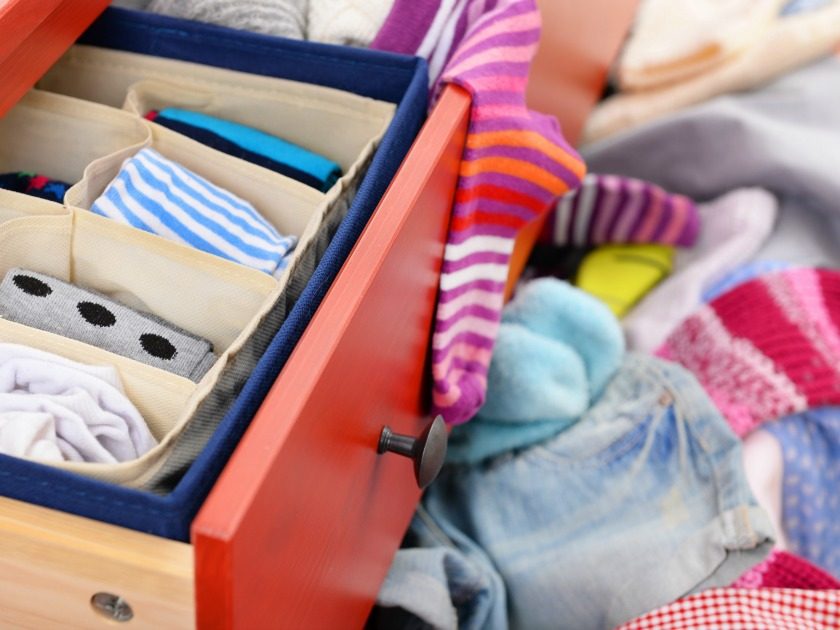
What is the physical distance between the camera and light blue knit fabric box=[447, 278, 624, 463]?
77cm

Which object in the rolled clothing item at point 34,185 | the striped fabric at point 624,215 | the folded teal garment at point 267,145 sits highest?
the folded teal garment at point 267,145

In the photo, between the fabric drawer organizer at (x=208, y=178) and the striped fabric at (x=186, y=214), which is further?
the striped fabric at (x=186, y=214)

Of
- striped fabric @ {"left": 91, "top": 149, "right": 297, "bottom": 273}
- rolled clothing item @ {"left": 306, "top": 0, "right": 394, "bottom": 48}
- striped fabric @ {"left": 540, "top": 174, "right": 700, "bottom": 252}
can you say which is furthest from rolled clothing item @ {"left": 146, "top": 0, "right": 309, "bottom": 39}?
striped fabric @ {"left": 540, "top": 174, "right": 700, "bottom": 252}

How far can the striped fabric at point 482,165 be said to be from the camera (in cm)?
58

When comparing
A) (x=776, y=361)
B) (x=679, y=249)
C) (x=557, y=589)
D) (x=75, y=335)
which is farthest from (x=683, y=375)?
(x=75, y=335)

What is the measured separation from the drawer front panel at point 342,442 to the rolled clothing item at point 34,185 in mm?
227

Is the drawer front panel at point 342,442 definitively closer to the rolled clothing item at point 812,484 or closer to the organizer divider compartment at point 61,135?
the organizer divider compartment at point 61,135

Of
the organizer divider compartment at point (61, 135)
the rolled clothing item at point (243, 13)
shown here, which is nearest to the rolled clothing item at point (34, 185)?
the organizer divider compartment at point (61, 135)

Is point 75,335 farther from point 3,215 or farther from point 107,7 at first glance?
point 107,7

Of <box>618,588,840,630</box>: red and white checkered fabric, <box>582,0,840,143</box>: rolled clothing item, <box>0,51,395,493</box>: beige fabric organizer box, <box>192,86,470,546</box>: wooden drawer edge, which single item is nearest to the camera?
<box>192,86,470,546</box>: wooden drawer edge

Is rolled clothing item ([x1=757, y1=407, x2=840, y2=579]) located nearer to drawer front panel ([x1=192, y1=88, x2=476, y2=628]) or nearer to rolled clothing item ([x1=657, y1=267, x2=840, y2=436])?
rolled clothing item ([x1=657, y1=267, x2=840, y2=436])

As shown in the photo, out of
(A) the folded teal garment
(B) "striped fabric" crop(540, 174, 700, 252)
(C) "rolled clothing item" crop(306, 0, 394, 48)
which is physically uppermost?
(C) "rolled clothing item" crop(306, 0, 394, 48)

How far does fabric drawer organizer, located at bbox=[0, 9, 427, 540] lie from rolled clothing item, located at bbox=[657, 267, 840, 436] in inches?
16.0

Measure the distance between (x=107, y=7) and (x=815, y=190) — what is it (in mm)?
737
